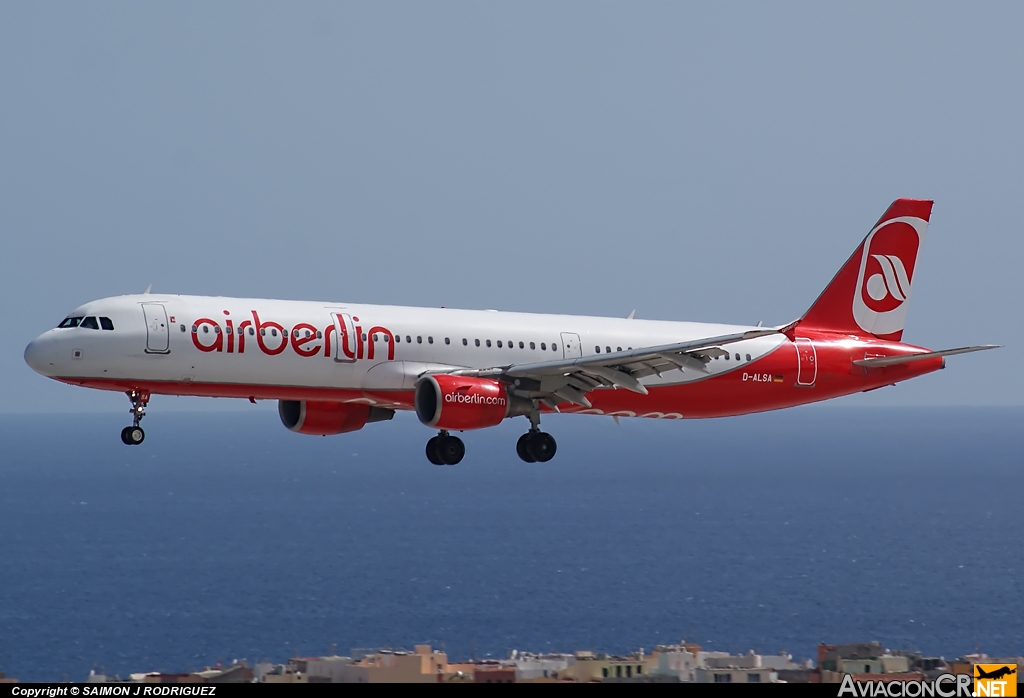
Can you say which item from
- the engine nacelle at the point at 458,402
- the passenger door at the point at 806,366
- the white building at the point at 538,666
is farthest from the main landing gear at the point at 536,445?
the white building at the point at 538,666

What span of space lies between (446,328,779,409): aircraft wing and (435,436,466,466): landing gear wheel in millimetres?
3301

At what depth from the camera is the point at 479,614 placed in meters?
137

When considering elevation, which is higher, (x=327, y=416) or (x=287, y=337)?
(x=287, y=337)

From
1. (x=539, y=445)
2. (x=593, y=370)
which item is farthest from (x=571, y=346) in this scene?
(x=539, y=445)

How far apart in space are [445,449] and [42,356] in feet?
45.0

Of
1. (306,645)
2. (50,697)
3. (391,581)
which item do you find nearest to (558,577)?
(391,581)

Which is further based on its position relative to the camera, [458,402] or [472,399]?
[472,399]

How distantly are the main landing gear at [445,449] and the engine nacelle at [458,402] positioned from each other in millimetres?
3026

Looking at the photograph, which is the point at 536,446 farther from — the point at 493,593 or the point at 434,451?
the point at 493,593

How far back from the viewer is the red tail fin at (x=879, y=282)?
5162cm

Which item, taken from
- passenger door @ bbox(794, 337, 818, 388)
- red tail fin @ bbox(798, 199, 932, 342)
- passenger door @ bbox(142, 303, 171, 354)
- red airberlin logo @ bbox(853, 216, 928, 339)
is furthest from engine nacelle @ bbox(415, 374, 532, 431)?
red airberlin logo @ bbox(853, 216, 928, 339)

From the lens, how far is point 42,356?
3931 centimetres

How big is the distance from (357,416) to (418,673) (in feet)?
141

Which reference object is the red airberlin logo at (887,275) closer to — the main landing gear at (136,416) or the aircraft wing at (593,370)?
the aircraft wing at (593,370)
